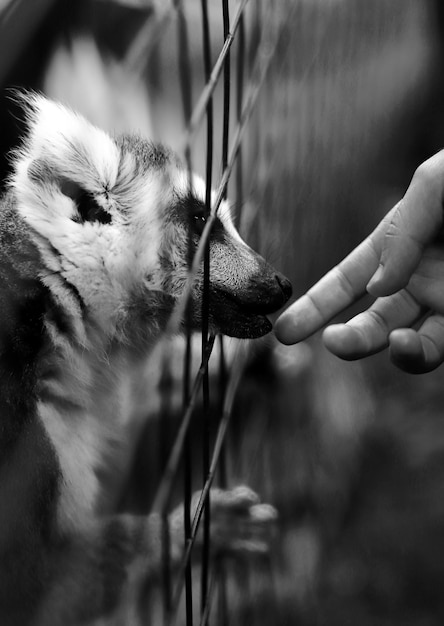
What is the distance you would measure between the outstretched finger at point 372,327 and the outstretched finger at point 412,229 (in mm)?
53

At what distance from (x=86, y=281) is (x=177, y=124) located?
0.32 meters

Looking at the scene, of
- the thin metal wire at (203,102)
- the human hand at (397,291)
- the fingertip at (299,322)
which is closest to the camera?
Result: the thin metal wire at (203,102)

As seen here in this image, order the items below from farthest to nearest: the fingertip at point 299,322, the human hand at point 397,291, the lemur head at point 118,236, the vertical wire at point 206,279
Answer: the lemur head at point 118,236 → the fingertip at point 299,322 → the human hand at point 397,291 → the vertical wire at point 206,279

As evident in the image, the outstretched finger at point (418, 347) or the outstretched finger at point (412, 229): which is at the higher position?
the outstretched finger at point (412, 229)

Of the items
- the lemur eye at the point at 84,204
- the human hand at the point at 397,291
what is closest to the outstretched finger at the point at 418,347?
the human hand at the point at 397,291

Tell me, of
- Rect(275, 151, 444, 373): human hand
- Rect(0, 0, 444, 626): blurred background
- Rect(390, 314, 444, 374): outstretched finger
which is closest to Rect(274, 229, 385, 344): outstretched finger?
Rect(275, 151, 444, 373): human hand

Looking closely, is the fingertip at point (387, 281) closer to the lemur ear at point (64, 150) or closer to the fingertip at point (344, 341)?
the fingertip at point (344, 341)

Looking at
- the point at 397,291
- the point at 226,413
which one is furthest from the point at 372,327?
the point at 226,413

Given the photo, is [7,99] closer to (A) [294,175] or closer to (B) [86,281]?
(B) [86,281]

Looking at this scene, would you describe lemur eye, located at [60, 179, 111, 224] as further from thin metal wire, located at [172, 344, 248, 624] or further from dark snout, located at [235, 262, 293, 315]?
thin metal wire, located at [172, 344, 248, 624]

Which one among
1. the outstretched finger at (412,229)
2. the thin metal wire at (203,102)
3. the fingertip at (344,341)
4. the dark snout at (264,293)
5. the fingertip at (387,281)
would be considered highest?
the thin metal wire at (203,102)

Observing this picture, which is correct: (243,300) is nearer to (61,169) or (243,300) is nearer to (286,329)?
(286,329)

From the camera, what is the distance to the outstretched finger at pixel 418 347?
61cm

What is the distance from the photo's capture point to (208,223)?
1.94 ft
